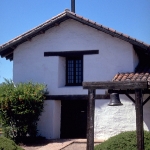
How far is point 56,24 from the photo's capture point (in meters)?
13.8

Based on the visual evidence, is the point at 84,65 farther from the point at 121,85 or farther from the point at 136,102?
the point at 136,102

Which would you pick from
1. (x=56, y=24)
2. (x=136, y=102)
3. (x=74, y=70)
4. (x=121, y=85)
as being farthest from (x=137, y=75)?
(x=136, y=102)

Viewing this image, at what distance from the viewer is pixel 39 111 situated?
1289 cm

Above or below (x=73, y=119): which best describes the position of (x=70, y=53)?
above

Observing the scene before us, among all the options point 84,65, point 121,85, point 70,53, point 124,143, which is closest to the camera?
point 121,85

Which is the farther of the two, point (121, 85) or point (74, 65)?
point (74, 65)

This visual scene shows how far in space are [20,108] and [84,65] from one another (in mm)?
3670

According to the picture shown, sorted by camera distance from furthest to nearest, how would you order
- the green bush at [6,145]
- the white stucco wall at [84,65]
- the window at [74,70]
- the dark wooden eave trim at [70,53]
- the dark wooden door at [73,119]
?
the window at [74,70], the dark wooden door at [73,119], the dark wooden eave trim at [70,53], the white stucco wall at [84,65], the green bush at [6,145]

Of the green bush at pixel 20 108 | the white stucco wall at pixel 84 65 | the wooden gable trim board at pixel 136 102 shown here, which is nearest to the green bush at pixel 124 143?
the wooden gable trim board at pixel 136 102

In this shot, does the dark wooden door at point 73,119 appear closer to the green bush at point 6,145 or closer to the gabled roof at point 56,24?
the gabled roof at point 56,24

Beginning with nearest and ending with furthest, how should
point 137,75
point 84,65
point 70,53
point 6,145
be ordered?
1. point 6,145
2. point 137,75
3. point 84,65
4. point 70,53

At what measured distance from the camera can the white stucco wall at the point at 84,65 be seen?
12.8 m

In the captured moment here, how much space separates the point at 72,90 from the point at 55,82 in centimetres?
94

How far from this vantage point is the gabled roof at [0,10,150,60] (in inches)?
488
